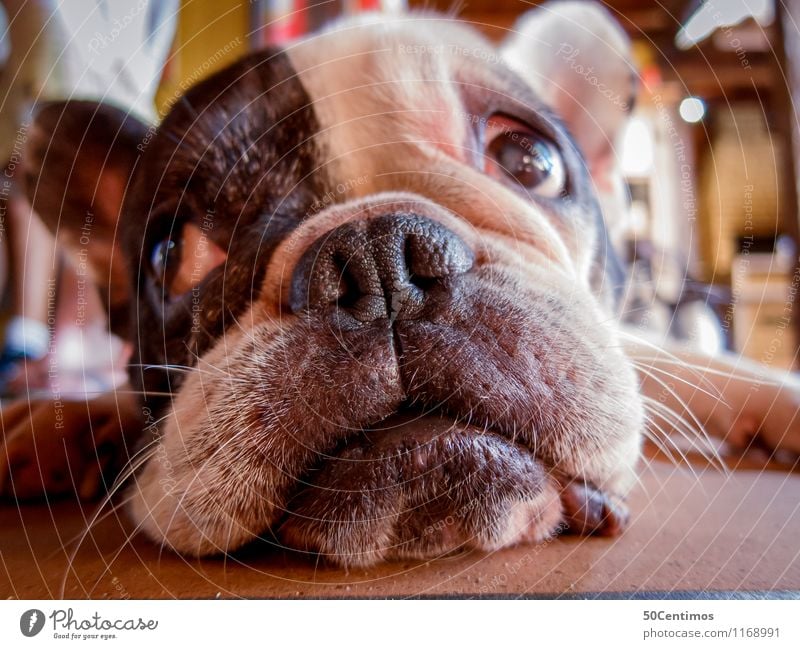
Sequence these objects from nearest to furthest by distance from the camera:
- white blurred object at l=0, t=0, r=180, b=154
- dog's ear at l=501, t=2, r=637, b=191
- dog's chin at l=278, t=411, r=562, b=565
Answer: dog's chin at l=278, t=411, r=562, b=565 → white blurred object at l=0, t=0, r=180, b=154 → dog's ear at l=501, t=2, r=637, b=191

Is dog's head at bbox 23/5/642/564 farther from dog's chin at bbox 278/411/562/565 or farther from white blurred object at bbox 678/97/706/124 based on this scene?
white blurred object at bbox 678/97/706/124

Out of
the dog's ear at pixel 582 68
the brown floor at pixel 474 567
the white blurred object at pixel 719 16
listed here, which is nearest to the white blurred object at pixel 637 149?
the dog's ear at pixel 582 68

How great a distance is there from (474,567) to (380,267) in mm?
329

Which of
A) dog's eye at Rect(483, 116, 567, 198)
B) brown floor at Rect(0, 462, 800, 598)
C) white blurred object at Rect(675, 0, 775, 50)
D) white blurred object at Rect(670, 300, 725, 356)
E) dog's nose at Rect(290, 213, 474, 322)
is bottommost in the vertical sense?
brown floor at Rect(0, 462, 800, 598)

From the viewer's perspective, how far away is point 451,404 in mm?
574

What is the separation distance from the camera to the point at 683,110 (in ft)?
3.16

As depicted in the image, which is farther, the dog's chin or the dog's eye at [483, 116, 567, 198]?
the dog's eye at [483, 116, 567, 198]

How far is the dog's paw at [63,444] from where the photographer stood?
2.88 feet

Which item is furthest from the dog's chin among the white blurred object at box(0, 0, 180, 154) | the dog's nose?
the white blurred object at box(0, 0, 180, 154)

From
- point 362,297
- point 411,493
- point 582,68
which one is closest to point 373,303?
point 362,297

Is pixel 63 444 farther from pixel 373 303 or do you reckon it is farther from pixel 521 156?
pixel 521 156

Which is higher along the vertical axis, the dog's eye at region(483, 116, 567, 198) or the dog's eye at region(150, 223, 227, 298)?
the dog's eye at region(483, 116, 567, 198)

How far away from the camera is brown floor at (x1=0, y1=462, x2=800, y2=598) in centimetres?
60

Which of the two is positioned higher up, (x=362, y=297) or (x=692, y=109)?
(x=692, y=109)
